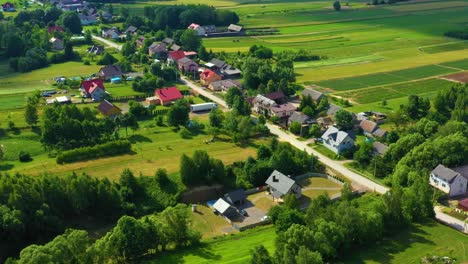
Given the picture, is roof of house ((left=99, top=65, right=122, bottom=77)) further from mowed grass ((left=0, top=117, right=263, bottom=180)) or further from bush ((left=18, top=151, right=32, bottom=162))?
bush ((left=18, top=151, right=32, bottom=162))

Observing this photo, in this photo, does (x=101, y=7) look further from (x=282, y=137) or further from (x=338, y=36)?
(x=282, y=137)

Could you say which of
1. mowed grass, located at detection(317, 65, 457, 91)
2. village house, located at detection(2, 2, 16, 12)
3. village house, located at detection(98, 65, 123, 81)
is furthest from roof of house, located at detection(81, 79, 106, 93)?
village house, located at detection(2, 2, 16, 12)

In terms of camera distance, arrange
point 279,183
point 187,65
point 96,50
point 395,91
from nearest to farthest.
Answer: point 279,183 < point 395,91 < point 187,65 < point 96,50

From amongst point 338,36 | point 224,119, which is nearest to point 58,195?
point 224,119

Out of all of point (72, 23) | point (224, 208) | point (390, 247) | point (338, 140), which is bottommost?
point (390, 247)

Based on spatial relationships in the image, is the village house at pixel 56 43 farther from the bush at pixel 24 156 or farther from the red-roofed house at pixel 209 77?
the bush at pixel 24 156

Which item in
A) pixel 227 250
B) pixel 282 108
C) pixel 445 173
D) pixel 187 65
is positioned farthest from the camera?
pixel 187 65

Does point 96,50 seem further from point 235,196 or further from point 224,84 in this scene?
point 235,196

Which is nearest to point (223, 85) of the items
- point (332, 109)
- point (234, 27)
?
point (332, 109)
